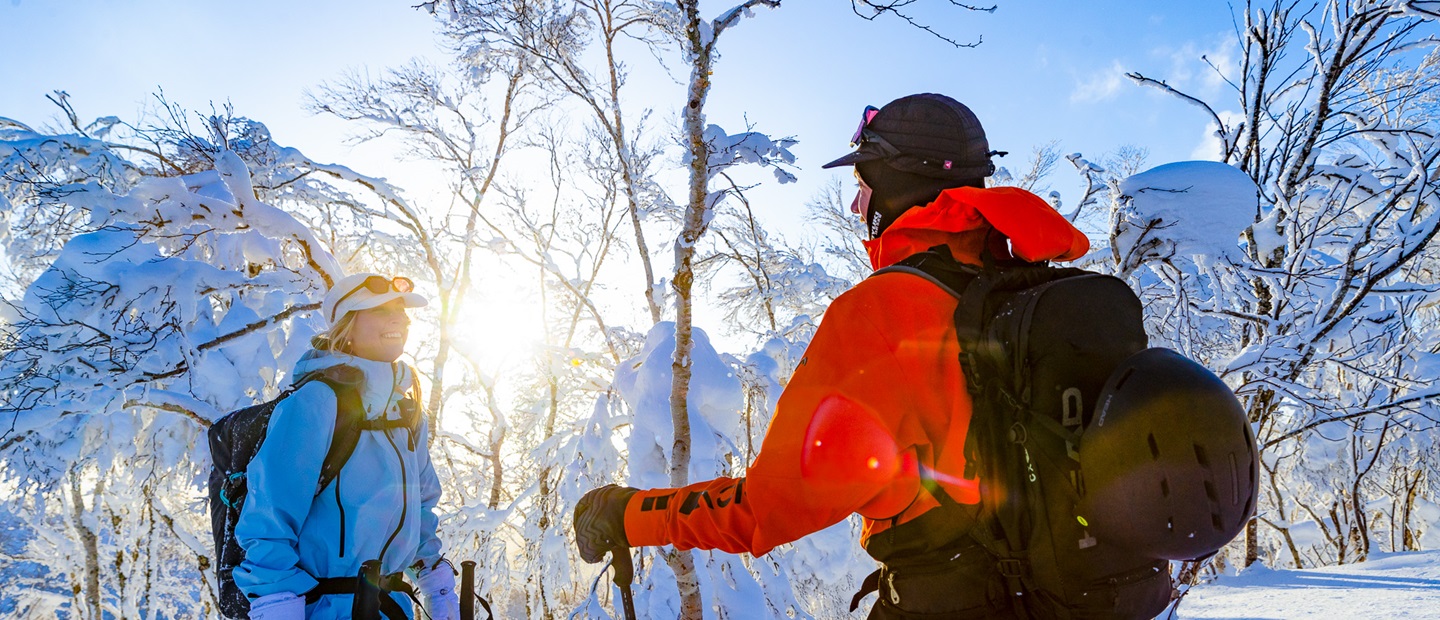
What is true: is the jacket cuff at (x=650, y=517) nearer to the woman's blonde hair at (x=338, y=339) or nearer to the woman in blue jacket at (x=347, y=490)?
the woman in blue jacket at (x=347, y=490)

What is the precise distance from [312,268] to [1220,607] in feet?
30.7

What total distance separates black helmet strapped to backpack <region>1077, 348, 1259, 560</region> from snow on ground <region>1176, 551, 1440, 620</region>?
5.91m

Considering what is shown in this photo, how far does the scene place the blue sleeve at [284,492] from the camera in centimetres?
186

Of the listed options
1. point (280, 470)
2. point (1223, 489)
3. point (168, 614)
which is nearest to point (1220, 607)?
point (1223, 489)

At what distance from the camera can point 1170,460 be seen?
2.81ft

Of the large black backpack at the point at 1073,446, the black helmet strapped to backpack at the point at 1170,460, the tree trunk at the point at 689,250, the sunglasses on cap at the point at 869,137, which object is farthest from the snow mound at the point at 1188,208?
the black helmet strapped to backpack at the point at 1170,460

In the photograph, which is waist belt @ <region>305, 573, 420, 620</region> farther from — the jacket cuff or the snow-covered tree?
the snow-covered tree

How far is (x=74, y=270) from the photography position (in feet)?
13.0

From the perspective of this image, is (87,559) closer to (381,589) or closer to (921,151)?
(381,589)

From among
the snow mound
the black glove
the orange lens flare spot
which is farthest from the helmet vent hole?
the snow mound

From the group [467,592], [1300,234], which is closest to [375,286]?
[467,592]

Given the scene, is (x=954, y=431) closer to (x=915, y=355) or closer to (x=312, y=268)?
(x=915, y=355)

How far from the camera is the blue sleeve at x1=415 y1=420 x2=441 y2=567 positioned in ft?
8.36

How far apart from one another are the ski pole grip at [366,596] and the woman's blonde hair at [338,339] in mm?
845
